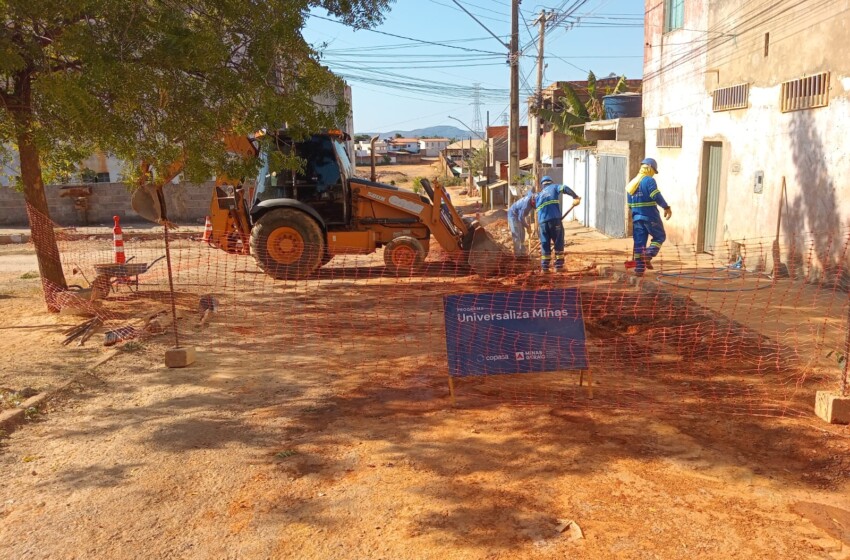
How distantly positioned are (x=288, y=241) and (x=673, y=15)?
9.68 metres

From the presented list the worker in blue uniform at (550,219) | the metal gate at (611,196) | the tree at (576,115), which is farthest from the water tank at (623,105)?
the worker in blue uniform at (550,219)

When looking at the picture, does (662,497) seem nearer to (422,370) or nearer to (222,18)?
(422,370)

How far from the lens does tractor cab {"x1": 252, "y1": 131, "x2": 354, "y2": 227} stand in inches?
452

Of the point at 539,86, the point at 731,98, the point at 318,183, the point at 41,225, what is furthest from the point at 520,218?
the point at 539,86

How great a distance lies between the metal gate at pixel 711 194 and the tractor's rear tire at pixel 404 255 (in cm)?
570

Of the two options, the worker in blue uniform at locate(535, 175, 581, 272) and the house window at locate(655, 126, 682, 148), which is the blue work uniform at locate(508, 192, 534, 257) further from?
the house window at locate(655, 126, 682, 148)

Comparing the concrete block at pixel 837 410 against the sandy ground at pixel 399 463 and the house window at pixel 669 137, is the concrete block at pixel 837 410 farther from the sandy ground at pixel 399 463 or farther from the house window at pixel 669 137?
the house window at pixel 669 137

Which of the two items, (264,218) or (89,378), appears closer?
(89,378)

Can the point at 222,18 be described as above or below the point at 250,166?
above

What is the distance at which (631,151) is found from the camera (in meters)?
16.6

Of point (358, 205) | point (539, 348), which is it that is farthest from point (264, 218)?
point (539, 348)

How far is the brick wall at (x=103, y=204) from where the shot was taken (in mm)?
21078

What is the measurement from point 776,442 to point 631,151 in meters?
12.7

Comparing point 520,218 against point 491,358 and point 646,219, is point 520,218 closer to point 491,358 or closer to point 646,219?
point 646,219
